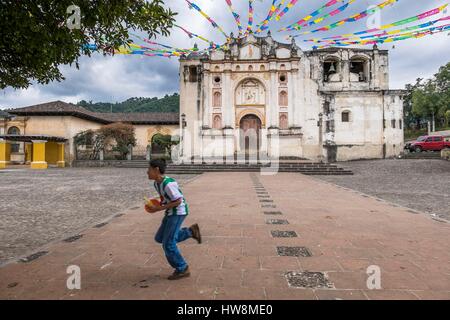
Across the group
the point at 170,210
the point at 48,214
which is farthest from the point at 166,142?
the point at 170,210

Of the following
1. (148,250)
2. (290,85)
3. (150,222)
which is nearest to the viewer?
(148,250)

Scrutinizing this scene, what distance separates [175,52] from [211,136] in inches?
394

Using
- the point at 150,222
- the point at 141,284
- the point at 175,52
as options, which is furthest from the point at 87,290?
the point at 175,52

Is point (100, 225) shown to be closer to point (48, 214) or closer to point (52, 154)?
point (48, 214)

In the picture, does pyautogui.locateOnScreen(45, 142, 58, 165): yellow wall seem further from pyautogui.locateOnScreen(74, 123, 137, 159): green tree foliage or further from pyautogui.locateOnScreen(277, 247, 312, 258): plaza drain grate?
pyautogui.locateOnScreen(277, 247, 312, 258): plaza drain grate

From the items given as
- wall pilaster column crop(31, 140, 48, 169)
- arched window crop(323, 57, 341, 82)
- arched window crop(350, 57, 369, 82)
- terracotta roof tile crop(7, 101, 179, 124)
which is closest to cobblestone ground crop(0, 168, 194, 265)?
wall pilaster column crop(31, 140, 48, 169)

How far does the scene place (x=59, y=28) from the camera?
3354mm

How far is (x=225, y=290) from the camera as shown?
3020 millimetres

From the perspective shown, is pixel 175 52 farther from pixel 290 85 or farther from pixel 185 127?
pixel 290 85

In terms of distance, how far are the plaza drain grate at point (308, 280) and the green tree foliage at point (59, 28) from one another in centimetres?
331

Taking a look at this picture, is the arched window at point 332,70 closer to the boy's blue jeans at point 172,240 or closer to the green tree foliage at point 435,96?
the green tree foliage at point 435,96

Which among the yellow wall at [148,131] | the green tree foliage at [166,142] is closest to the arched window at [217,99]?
the green tree foliage at [166,142]

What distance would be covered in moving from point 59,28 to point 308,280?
3860 millimetres
